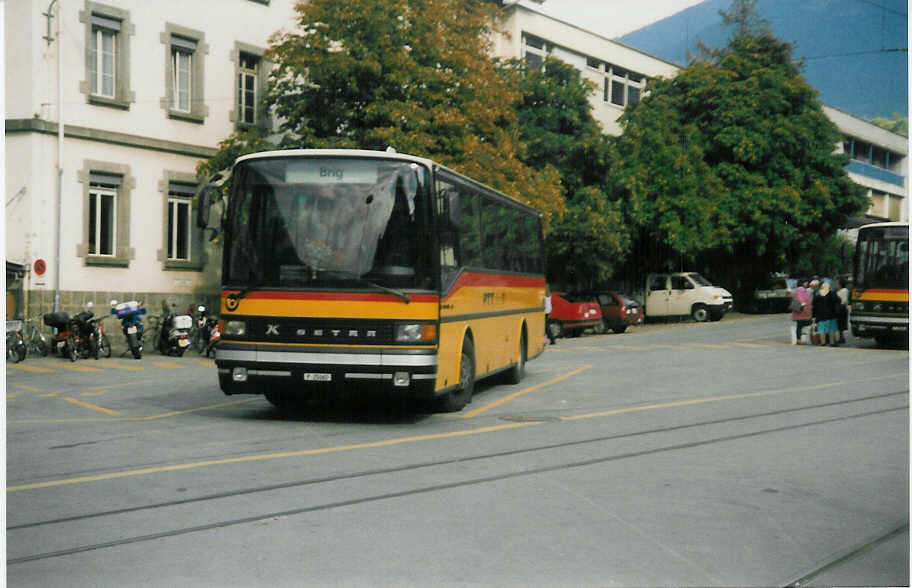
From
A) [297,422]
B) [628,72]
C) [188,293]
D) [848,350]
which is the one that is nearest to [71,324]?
[188,293]

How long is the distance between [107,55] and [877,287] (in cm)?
1699

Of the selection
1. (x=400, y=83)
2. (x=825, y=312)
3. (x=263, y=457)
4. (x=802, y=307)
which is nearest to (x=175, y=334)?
(x=400, y=83)

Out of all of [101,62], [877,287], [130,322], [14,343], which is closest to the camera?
Result: [14,343]

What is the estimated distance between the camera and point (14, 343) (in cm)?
2084

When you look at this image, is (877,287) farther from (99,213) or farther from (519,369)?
(99,213)

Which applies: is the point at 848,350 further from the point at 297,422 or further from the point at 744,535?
the point at 744,535

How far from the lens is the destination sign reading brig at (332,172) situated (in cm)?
1156

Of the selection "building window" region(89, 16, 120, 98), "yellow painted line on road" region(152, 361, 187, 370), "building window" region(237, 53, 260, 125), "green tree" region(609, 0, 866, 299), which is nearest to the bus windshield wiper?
"yellow painted line on road" region(152, 361, 187, 370)

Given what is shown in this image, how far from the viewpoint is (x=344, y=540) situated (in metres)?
6.29

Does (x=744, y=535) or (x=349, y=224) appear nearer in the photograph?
(x=744, y=535)

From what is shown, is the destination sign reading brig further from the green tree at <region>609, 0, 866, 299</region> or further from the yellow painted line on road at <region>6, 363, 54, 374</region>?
the green tree at <region>609, 0, 866, 299</region>

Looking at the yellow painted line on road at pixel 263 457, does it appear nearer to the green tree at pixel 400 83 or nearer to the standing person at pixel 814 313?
the green tree at pixel 400 83

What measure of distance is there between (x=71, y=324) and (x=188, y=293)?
16.9 feet

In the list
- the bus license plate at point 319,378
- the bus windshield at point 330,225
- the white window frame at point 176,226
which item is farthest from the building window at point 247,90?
the bus license plate at point 319,378
